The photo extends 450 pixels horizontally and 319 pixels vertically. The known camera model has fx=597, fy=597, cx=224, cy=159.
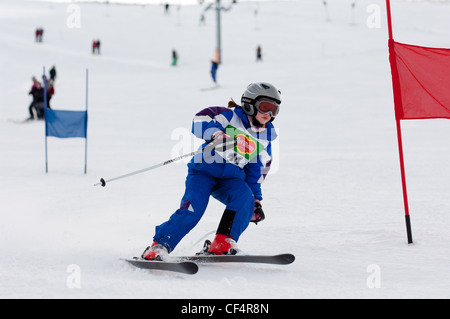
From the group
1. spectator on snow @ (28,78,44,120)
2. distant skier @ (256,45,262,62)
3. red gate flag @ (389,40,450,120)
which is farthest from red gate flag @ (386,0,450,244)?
distant skier @ (256,45,262,62)

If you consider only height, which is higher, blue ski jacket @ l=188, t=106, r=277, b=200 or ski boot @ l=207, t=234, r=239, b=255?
blue ski jacket @ l=188, t=106, r=277, b=200

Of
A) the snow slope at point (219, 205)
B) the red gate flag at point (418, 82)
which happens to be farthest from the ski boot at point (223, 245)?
the red gate flag at point (418, 82)

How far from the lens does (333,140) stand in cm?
1302

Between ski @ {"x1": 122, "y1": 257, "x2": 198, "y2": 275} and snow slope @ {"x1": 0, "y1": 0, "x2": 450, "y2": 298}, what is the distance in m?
0.06

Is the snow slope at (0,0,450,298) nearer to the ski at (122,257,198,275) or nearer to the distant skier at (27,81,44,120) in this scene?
the ski at (122,257,198,275)

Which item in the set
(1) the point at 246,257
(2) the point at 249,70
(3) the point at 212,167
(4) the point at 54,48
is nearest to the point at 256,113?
(3) the point at 212,167

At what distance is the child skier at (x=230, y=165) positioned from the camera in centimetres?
434

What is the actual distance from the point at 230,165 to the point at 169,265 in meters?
0.90

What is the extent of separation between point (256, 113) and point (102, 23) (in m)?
42.2

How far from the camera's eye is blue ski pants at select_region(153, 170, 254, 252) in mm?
4238

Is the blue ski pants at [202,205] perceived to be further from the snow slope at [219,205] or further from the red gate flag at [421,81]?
the red gate flag at [421,81]

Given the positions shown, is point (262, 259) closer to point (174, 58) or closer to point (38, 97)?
point (38, 97)

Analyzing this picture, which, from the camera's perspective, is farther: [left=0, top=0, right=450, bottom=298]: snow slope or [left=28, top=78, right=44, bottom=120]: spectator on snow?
[left=28, top=78, right=44, bottom=120]: spectator on snow
